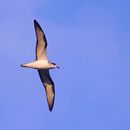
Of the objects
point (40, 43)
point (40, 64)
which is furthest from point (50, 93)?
point (40, 43)

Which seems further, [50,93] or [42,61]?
[50,93]

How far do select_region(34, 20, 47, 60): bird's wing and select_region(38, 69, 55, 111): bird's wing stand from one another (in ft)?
5.43

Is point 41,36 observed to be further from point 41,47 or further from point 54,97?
point 54,97

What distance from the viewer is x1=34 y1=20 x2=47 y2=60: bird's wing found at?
52.6 m

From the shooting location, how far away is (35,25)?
52.3 m

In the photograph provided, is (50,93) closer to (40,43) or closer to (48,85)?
(48,85)

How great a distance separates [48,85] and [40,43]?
4.65 meters

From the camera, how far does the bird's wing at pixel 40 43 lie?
52.6m

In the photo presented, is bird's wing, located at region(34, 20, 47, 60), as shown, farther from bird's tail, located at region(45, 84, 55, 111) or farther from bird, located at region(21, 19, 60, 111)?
bird's tail, located at region(45, 84, 55, 111)

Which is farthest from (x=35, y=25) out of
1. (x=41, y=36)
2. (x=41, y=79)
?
(x=41, y=79)

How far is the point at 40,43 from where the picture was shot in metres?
53.4

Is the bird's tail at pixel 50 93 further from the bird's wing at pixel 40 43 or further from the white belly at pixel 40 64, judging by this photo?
the bird's wing at pixel 40 43

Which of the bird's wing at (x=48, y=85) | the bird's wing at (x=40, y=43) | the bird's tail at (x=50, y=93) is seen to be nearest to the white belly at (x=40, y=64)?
the bird's wing at (x=40, y=43)

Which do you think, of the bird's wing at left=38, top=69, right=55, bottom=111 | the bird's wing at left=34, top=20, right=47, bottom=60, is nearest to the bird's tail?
the bird's wing at left=38, top=69, right=55, bottom=111
